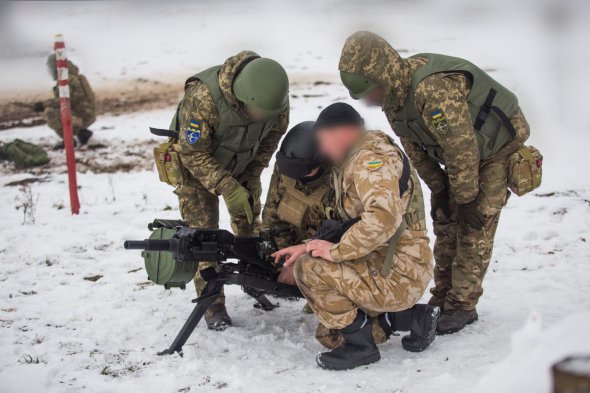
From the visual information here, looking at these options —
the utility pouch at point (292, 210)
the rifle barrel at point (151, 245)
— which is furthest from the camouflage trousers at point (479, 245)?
the rifle barrel at point (151, 245)

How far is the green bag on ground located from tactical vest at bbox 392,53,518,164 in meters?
6.82

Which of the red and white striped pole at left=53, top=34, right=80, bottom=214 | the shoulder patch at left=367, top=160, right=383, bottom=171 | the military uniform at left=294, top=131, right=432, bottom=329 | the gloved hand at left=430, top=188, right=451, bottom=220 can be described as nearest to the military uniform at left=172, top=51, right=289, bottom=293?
the military uniform at left=294, top=131, right=432, bottom=329

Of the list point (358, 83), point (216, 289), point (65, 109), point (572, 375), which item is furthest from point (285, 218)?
point (65, 109)

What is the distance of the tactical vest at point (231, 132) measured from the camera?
14.1 feet

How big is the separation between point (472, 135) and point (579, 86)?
831cm

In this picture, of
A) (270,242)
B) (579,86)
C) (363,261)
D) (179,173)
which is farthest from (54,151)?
(579,86)

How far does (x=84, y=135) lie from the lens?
34.0 ft

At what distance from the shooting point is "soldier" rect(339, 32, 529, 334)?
12.6 feet

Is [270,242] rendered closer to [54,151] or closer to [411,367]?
[411,367]

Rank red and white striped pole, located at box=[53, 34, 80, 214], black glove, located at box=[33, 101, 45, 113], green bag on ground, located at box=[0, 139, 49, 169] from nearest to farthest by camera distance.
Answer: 1. red and white striped pole, located at box=[53, 34, 80, 214]
2. green bag on ground, located at box=[0, 139, 49, 169]
3. black glove, located at box=[33, 101, 45, 113]

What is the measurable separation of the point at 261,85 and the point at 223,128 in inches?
18.0

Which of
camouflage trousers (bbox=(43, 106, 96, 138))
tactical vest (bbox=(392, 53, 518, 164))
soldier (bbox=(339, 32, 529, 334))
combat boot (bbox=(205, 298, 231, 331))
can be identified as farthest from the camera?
camouflage trousers (bbox=(43, 106, 96, 138))


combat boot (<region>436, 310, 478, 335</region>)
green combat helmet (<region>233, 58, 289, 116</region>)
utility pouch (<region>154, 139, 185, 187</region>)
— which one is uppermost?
green combat helmet (<region>233, 58, 289, 116</region>)

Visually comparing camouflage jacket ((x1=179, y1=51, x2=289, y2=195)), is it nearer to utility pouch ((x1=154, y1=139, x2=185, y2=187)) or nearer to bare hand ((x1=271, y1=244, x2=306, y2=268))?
utility pouch ((x1=154, y1=139, x2=185, y2=187))
